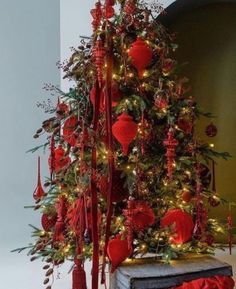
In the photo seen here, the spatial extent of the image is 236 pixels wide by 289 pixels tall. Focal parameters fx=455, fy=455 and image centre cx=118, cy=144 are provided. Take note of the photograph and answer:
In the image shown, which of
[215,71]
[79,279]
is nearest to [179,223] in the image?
[79,279]

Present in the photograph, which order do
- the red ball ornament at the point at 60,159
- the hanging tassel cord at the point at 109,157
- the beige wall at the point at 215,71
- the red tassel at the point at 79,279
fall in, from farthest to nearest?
the beige wall at the point at 215,71
the red ball ornament at the point at 60,159
the hanging tassel cord at the point at 109,157
the red tassel at the point at 79,279

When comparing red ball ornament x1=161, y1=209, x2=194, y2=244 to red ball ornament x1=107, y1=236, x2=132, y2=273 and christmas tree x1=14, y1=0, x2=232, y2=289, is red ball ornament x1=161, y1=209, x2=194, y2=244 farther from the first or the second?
red ball ornament x1=107, y1=236, x2=132, y2=273

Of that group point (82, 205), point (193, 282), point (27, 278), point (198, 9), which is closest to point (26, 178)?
point (27, 278)

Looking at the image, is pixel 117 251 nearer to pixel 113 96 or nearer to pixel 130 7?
pixel 113 96

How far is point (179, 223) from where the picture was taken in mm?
2133

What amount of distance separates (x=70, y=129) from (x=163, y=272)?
0.79 meters

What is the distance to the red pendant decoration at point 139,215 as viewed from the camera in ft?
6.72

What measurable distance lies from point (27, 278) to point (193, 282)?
1.66 m

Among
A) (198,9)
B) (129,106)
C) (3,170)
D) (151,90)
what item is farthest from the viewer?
(3,170)

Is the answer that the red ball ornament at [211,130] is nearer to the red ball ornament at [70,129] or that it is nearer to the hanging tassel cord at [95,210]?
the red ball ornament at [70,129]

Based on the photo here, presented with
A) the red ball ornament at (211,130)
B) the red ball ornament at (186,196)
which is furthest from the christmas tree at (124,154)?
the red ball ornament at (211,130)

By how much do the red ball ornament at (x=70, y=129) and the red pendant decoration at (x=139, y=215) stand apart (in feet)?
1.36

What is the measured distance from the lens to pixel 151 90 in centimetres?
230

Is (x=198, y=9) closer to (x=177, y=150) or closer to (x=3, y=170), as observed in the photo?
(x=177, y=150)
